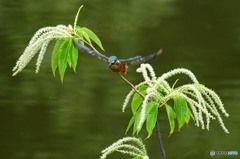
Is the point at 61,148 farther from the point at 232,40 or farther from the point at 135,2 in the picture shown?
the point at 135,2

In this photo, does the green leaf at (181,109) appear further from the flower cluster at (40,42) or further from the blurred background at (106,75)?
the blurred background at (106,75)

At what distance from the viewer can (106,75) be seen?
7633 mm

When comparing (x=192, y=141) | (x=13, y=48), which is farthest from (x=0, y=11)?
(x=192, y=141)

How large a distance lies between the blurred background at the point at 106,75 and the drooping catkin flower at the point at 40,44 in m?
4.15

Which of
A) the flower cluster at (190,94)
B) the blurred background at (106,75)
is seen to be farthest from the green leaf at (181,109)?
the blurred background at (106,75)

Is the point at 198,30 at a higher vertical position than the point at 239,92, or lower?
higher

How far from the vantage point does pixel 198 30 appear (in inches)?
364

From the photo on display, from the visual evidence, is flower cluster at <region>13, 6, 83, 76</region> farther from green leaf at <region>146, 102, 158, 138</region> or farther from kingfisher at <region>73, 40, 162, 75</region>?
green leaf at <region>146, 102, 158, 138</region>

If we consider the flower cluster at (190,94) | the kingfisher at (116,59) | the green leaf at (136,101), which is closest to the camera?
the kingfisher at (116,59)

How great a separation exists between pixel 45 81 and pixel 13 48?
3.40ft

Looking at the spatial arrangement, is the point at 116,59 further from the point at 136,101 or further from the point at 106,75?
the point at 106,75

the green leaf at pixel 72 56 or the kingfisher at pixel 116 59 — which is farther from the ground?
the green leaf at pixel 72 56

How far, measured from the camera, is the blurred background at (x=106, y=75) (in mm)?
6133

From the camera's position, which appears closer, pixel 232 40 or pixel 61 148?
pixel 61 148
